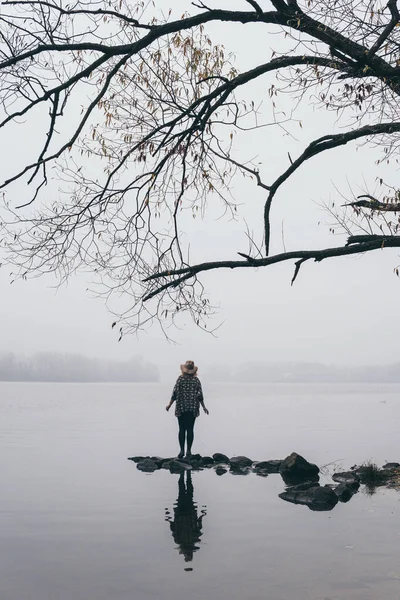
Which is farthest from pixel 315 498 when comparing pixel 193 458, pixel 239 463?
pixel 193 458

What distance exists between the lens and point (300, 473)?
633 inches

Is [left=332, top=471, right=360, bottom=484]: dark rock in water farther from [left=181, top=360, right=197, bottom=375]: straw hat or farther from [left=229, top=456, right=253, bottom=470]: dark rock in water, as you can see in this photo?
[left=181, top=360, right=197, bottom=375]: straw hat

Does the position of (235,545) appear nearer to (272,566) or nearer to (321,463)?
(272,566)

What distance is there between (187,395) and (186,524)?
7.83 meters

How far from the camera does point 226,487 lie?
14.9 m

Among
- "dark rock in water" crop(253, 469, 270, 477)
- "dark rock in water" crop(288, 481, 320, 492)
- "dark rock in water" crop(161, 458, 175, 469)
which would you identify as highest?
"dark rock in water" crop(161, 458, 175, 469)

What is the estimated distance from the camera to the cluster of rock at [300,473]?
42.5ft

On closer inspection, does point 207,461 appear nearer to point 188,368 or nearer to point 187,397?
point 187,397

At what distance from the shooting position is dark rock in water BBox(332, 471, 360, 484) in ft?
50.3

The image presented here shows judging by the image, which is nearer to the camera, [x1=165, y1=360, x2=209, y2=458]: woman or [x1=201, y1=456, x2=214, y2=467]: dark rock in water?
[x1=165, y1=360, x2=209, y2=458]: woman

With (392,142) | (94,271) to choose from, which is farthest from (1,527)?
(392,142)

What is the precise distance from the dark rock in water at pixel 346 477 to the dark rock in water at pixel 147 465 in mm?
4502

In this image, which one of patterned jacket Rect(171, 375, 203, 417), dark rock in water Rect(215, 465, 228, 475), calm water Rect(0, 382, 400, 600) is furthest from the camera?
patterned jacket Rect(171, 375, 203, 417)

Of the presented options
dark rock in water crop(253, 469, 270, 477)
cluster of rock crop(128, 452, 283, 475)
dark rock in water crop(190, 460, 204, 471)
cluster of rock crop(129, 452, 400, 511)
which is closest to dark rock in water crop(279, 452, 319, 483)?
cluster of rock crop(129, 452, 400, 511)
